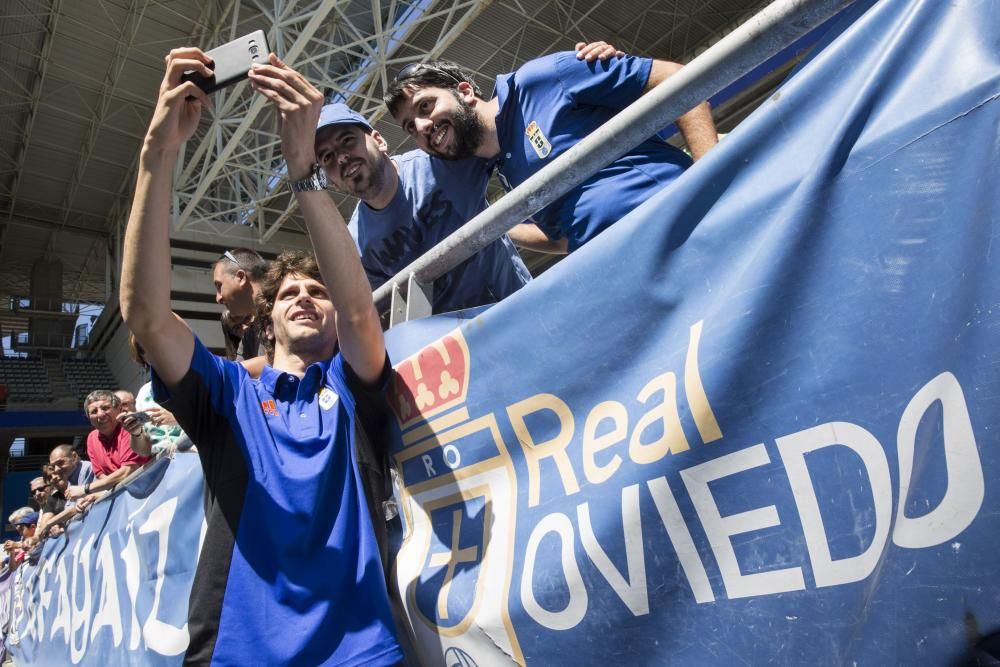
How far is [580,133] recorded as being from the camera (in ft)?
4.98

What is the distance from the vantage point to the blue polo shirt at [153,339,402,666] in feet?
3.66

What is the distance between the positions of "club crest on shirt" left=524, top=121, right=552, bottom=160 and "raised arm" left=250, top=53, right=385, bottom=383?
52 centimetres

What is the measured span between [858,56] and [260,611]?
1239 millimetres

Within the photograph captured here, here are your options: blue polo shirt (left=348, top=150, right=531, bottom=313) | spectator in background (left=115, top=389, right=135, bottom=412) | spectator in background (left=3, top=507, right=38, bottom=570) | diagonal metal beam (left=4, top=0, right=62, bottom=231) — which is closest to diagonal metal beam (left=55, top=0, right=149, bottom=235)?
diagonal metal beam (left=4, top=0, right=62, bottom=231)

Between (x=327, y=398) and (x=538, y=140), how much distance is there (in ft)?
2.54

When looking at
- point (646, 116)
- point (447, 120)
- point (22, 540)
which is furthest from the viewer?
point (22, 540)

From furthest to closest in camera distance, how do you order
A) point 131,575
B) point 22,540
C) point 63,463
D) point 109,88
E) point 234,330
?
point 109,88 → point 22,540 → point 63,463 → point 234,330 → point 131,575

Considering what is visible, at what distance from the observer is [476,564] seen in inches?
43.5

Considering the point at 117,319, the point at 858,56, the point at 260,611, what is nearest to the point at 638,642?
the point at 260,611

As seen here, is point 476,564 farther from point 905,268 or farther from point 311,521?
point 905,268

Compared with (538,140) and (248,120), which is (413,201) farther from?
(248,120)

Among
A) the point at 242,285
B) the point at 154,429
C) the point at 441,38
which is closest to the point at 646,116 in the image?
the point at 242,285

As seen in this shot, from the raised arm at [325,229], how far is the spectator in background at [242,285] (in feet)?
4.39

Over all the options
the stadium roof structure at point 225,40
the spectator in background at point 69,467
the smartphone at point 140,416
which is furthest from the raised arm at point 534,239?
the stadium roof structure at point 225,40
